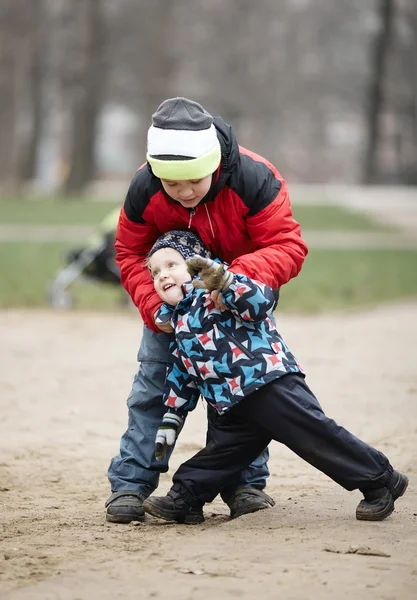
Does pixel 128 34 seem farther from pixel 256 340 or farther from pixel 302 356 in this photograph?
pixel 256 340

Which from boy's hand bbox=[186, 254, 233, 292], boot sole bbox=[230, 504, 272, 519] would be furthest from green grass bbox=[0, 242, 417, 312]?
boy's hand bbox=[186, 254, 233, 292]

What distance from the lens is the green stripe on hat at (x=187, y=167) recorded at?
167 inches

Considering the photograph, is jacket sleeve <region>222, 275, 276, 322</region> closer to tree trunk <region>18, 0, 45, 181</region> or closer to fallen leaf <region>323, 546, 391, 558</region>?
fallen leaf <region>323, 546, 391, 558</region>

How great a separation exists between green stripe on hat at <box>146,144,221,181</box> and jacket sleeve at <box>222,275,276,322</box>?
400 mm

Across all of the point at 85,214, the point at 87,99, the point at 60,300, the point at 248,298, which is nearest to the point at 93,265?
the point at 60,300

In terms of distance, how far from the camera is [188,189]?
429 cm

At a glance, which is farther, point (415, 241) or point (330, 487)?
point (415, 241)

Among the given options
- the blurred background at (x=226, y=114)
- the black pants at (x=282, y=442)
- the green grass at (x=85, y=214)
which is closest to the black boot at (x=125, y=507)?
the black pants at (x=282, y=442)

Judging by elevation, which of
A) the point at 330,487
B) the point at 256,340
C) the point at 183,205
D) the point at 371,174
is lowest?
the point at 371,174

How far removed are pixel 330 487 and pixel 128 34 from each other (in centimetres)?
4032

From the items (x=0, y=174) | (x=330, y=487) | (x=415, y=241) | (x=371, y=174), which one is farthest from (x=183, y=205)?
(x=371, y=174)

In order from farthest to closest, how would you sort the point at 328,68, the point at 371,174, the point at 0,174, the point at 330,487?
the point at 328,68
the point at 371,174
the point at 0,174
the point at 330,487

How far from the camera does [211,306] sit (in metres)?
4.33

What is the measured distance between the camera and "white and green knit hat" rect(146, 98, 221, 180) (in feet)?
13.9
